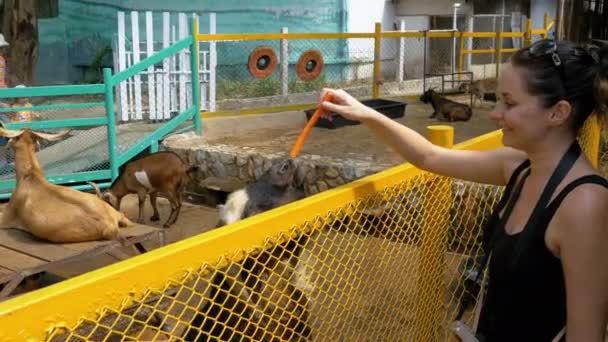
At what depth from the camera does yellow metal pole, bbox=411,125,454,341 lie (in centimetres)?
230

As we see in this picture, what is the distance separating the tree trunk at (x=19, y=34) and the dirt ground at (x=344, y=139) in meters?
4.20

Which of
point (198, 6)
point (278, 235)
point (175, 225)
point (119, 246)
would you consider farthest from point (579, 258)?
point (198, 6)

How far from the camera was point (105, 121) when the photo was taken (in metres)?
7.36

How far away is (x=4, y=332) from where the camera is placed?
3.31ft

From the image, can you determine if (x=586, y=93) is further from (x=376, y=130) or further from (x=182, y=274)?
(x=182, y=274)

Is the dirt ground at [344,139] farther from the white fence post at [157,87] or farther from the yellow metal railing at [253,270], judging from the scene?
the yellow metal railing at [253,270]

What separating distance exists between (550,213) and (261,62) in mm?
10223

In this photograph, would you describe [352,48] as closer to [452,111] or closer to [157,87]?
[452,111]

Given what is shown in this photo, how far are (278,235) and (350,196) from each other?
35cm

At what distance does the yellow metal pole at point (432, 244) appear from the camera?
2.30 meters

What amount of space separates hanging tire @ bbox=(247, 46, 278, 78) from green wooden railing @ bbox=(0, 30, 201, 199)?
97.7 inches

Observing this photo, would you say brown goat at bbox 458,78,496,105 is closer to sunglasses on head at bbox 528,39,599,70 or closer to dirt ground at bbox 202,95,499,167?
dirt ground at bbox 202,95,499,167

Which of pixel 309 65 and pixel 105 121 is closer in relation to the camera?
pixel 105 121

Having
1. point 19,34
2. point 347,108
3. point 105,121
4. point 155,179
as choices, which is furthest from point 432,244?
point 19,34
